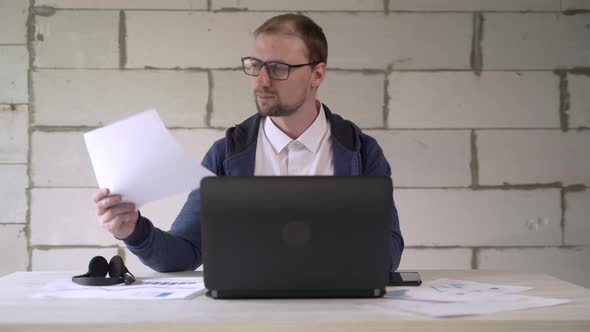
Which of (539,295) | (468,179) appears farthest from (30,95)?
(539,295)

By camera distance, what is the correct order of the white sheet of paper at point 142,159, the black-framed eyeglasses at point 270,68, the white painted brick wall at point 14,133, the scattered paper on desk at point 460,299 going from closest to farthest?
the scattered paper on desk at point 460,299 < the white sheet of paper at point 142,159 < the black-framed eyeglasses at point 270,68 < the white painted brick wall at point 14,133

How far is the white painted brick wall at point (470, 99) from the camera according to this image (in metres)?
2.99

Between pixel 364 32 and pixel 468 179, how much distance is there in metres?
0.78

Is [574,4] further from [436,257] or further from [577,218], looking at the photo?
[436,257]

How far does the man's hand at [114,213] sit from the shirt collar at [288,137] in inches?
26.4

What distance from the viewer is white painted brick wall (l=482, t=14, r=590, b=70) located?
3.00 metres

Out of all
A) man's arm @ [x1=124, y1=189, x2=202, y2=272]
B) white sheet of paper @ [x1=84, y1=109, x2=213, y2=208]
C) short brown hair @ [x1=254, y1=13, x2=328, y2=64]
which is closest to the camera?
white sheet of paper @ [x1=84, y1=109, x2=213, y2=208]

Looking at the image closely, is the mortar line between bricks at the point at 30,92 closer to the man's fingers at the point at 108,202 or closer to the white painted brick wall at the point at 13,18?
the white painted brick wall at the point at 13,18

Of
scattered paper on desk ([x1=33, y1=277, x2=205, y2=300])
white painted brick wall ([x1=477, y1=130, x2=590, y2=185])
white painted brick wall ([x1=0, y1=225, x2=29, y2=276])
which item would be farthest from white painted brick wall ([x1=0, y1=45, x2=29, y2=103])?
white painted brick wall ([x1=477, y1=130, x2=590, y2=185])

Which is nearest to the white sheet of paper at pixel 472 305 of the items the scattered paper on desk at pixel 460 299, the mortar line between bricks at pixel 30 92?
the scattered paper on desk at pixel 460 299

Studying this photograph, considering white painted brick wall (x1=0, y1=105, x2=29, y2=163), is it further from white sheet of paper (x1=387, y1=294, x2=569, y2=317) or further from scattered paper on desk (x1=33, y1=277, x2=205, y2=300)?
white sheet of paper (x1=387, y1=294, x2=569, y2=317)

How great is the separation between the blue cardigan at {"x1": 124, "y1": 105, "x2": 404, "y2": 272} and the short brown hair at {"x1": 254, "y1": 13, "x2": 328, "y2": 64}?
204 millimetres

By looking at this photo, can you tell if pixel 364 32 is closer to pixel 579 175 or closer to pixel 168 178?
pixel 579 175

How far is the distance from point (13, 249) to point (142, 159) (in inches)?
77.3
